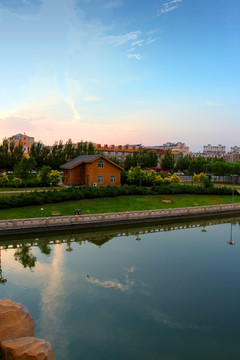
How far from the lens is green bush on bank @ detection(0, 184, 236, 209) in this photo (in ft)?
104

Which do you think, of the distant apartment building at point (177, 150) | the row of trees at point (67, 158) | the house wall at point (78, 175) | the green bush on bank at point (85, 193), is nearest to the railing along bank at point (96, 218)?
the green bush on bank at point (85, 193)

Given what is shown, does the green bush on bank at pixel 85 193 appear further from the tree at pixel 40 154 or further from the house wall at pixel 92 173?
the tree at pixel 40 154

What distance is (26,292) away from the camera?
50.6ft

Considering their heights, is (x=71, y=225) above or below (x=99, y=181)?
below

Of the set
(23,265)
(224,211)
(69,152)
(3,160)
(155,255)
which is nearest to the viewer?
(23,265)

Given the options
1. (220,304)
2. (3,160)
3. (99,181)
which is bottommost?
(220,304)

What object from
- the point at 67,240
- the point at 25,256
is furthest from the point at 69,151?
the point at 25,256

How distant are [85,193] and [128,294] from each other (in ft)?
74.3

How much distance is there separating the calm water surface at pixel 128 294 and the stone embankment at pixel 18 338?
96 cm

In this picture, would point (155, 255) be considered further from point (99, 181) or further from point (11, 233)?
point (99, 181)

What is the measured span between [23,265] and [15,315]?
29.0 ft

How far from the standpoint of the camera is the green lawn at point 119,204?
30.3 meters

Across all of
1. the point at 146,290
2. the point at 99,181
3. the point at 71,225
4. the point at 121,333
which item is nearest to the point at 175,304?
the point at 146,290

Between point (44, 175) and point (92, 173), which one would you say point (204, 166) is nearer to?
point (92, 173)
